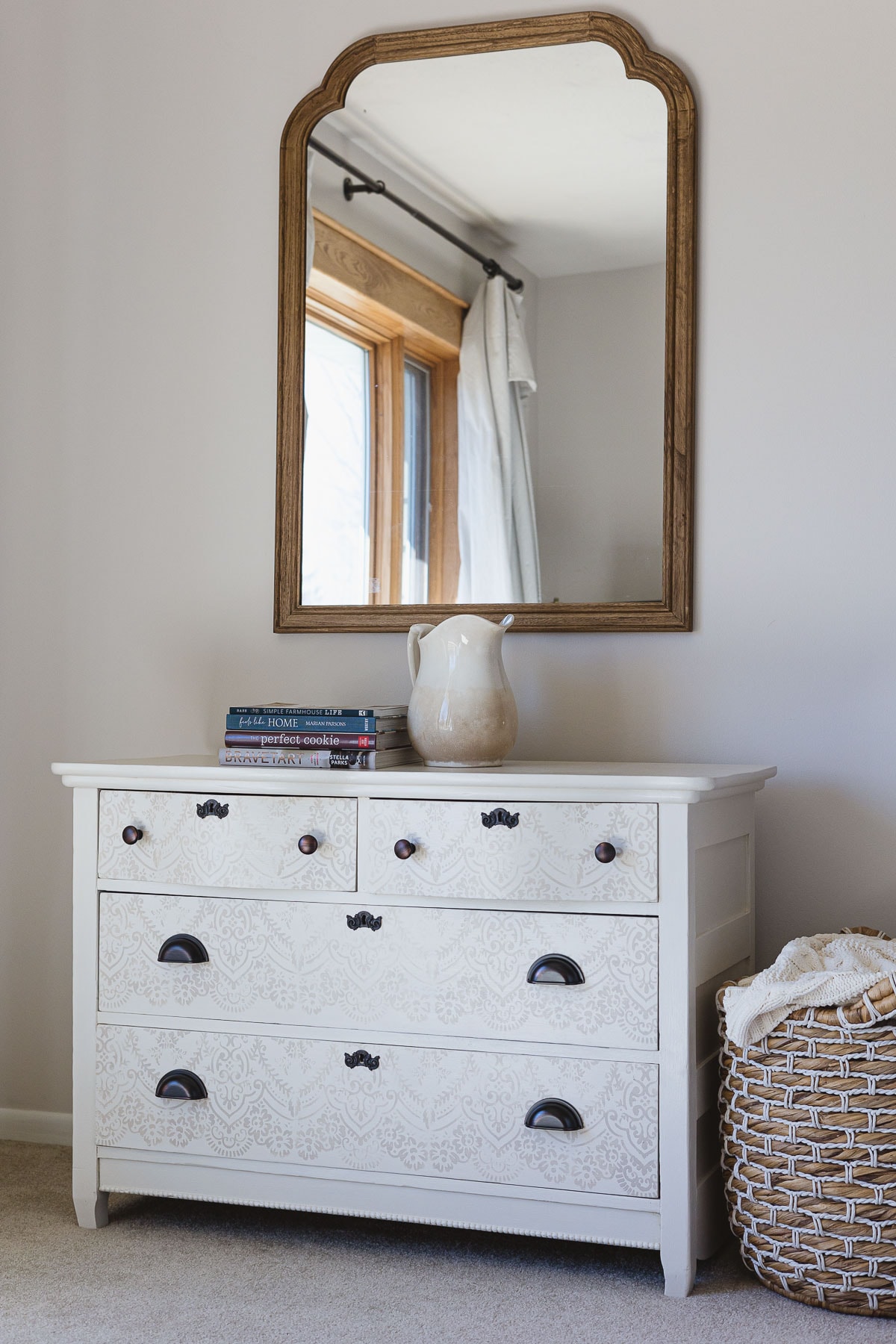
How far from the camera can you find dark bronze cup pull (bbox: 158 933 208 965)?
6.40 ft

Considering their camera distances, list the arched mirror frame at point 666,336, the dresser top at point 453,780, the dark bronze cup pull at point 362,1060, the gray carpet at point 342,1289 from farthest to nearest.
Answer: the arched mirror frame at point 666,336 → the dark bronze cup pull at point 362,1060 → the dresser top at point 453,780 → the gray carpet at point 342,1289

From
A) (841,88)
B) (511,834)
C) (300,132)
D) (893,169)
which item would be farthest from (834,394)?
(300,132)

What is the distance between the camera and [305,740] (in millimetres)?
1983

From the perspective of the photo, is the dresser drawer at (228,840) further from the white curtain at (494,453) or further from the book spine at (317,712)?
the white curtain at (494,453)

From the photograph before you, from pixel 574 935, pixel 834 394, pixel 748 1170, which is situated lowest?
pixel 748 1170

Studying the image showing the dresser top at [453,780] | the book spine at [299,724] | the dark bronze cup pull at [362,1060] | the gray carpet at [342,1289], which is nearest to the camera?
the gray carpet at [342,1289]

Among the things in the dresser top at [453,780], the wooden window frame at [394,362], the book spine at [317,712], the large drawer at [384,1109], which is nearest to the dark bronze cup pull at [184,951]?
the large drawer at [384,1109]

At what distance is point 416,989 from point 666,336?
3.85 ft

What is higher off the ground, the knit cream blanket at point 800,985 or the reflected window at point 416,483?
the reflected window at point 416,483

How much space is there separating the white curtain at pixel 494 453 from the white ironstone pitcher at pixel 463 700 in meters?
0.28

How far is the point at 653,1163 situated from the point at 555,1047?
0.20 m

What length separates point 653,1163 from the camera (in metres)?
1.74

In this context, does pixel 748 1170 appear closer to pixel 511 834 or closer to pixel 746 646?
pixel 511 834

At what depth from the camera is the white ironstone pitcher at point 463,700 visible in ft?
6.58
